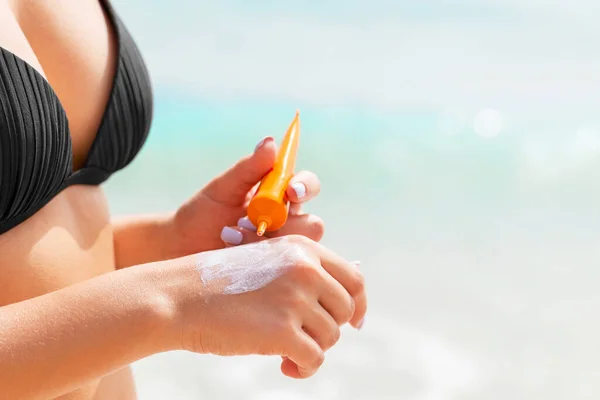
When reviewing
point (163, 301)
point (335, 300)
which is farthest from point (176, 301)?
point (335, 300)

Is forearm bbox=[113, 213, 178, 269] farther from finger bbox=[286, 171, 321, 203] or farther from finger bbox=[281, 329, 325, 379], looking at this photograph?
finger bbox=[281, 329, 325, 379]

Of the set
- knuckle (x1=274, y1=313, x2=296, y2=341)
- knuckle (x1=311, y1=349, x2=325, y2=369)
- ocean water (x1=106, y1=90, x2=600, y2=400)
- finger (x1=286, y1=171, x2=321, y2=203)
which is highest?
finger (x1=286, y1=171, x2=321, y2=203)

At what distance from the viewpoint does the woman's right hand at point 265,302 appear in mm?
460

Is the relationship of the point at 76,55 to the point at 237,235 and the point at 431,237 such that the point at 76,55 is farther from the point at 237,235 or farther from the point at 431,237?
the point at 431,237

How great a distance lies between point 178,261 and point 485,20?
3.65 metres

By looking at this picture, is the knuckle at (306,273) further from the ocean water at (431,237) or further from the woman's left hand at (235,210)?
the ocean water at (431,237)

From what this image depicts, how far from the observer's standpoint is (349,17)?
13.0 ft

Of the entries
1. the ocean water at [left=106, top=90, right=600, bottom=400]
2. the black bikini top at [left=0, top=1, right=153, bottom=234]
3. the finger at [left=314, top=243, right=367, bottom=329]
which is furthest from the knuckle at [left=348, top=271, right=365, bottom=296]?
the ocean water at [left=106, top=90, right=600, bottom=400]

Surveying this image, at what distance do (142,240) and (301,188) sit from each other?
23 cm

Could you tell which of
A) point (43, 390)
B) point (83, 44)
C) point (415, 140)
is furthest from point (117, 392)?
point (415, 140)

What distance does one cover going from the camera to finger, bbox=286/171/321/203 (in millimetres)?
649

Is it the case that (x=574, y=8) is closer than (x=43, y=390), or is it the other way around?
(x=43, y=390)

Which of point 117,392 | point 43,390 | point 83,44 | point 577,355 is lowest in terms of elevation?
point 577,355

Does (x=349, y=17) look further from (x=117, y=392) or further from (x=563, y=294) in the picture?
(x=117, y=392)
